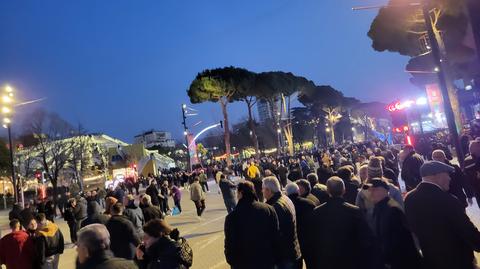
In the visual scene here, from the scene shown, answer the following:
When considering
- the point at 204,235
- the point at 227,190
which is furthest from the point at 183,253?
the point at 227,190

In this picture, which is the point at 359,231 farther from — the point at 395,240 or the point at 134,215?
the point at 134,215

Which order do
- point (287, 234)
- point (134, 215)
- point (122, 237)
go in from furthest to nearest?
point (134, 215), point (122, 237), point (287, 234)

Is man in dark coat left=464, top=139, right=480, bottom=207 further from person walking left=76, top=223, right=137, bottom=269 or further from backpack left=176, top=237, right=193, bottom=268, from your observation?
person walking left=76, top=223, right=137, bottom=269

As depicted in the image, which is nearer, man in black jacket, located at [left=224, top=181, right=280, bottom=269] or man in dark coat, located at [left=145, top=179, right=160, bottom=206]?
man in black jacket, located at [left=224, top=181, right=280, bottom=269]

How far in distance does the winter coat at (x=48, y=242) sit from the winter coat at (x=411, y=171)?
6545 mm

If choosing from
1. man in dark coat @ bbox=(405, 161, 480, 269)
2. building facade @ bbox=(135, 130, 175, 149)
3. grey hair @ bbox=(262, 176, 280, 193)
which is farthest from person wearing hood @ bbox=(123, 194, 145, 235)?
building facade @ bbox=(135, 130, 175, 149)

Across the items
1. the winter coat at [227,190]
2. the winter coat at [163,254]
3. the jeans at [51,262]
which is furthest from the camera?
the winter coat at [227,190]

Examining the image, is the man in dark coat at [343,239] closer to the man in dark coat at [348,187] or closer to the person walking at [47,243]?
the man in dark coat at [348,187]

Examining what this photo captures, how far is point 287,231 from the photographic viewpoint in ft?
16.0

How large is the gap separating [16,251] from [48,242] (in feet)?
1.74

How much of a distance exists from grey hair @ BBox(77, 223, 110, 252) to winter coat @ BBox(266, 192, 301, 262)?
7.11 ft

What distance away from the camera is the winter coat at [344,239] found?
4055 millimetres

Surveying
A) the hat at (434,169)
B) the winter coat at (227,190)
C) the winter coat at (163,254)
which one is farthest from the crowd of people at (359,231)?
the winter coat at (227,190)

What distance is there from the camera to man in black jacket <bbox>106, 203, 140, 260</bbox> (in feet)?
19.2
